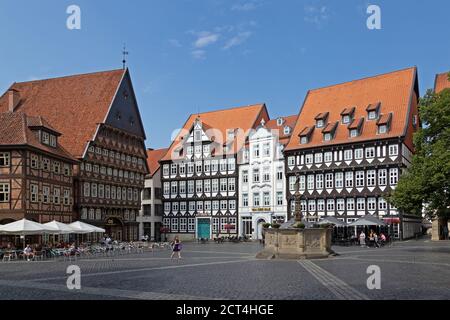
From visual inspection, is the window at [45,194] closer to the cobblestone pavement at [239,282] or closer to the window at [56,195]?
the window at [56,195]

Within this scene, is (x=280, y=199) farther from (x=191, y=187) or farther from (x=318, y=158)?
(x=191, y=187)

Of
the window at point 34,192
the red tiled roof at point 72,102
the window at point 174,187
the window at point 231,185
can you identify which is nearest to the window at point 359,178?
the window at point 231,185

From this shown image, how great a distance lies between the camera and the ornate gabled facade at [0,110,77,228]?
40406 millimetres

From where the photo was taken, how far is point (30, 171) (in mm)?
41188

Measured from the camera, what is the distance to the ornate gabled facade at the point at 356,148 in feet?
172

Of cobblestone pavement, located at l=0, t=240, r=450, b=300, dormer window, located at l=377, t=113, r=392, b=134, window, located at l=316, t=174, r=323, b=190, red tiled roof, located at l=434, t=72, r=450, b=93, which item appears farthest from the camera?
red tiled roof, located at l=434, t=72, r=450, b=93

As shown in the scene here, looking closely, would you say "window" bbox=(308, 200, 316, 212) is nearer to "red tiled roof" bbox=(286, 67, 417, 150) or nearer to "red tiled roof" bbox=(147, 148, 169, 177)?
"red tiled roof" bbox=(286, 67, 417, 150)

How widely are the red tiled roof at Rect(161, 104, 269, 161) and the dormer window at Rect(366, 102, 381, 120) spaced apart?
15.4 meters

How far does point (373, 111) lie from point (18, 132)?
109ft

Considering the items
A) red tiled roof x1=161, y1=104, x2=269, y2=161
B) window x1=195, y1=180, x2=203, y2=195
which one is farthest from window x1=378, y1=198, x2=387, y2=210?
window x1=195, y1=180, x2=203, y2=195

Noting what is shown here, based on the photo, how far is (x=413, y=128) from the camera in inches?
2205

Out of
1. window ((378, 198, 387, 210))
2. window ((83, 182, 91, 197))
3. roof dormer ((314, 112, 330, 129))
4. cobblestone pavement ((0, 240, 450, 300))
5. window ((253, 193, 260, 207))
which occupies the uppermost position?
roof dormer ((314, 112, 330, 129))

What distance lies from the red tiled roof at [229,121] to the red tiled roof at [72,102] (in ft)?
49.4
